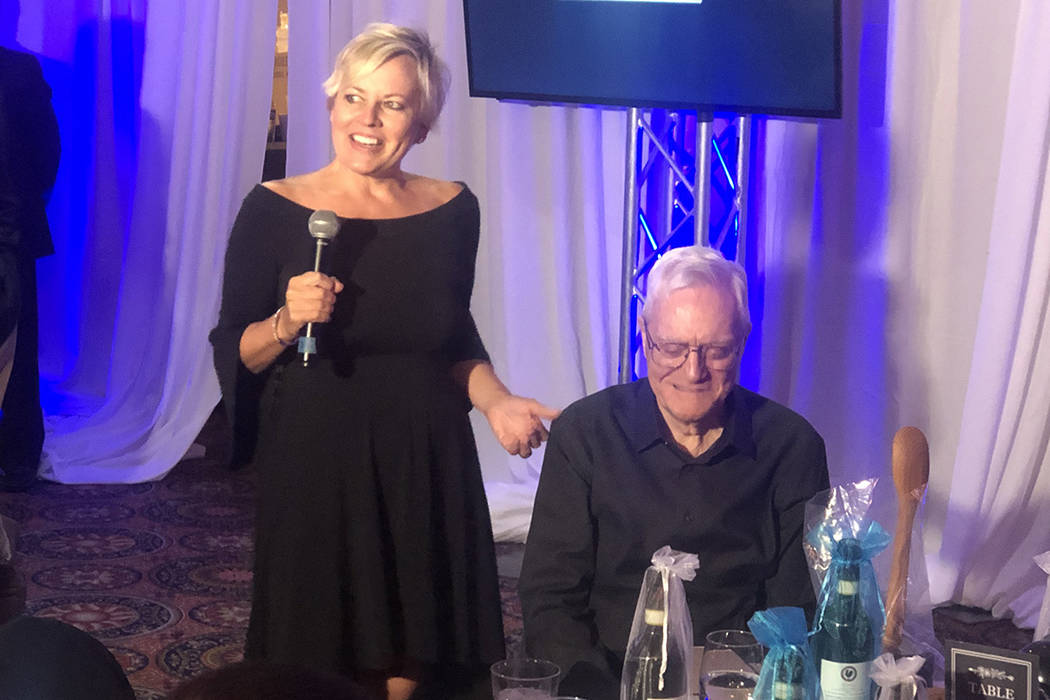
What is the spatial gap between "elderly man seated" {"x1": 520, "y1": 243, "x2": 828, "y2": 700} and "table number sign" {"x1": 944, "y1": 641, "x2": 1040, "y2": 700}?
19.1 inches

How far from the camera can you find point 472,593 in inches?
82.0

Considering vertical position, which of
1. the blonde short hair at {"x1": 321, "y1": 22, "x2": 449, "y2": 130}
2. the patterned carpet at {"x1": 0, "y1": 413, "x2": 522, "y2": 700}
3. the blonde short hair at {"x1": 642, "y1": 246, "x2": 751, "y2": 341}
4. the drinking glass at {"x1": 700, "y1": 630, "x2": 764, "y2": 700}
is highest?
the blonde short hair at {"x1": 321, "y1": 22, "x2": 449, "y2": 130}

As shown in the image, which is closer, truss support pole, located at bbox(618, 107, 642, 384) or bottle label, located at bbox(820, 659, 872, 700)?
bottle label, located at bbox(820, 659, 872, 700)

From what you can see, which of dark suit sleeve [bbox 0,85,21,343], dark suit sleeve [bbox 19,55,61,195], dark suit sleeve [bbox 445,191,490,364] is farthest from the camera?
dark suit sleeve [bbox 19,55,61,195]

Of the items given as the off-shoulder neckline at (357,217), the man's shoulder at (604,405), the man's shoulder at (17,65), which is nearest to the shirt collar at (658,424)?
the man's shoulder at (604,405)

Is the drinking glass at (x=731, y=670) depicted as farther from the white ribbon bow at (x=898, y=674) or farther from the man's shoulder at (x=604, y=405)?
the man's shoulder at (x=604, y=405)

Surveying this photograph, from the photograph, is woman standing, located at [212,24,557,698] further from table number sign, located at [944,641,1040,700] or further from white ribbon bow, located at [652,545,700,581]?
table number sign, located at [944,641,1040,700]

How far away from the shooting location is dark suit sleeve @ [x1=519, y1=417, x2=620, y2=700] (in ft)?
5.91

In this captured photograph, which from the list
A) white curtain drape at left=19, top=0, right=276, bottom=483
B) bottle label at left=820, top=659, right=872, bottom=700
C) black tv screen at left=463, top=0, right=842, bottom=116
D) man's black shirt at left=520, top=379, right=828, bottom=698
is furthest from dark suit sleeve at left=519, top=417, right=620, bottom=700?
white curtain drape at left=19, top=0, right=276, bottom=483

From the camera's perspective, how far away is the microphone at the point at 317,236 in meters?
1.81

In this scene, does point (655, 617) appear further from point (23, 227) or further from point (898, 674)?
point (23, 227)

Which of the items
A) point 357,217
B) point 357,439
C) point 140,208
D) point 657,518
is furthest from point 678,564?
point 140,208

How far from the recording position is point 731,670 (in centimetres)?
139

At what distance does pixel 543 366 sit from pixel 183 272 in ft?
5.65
